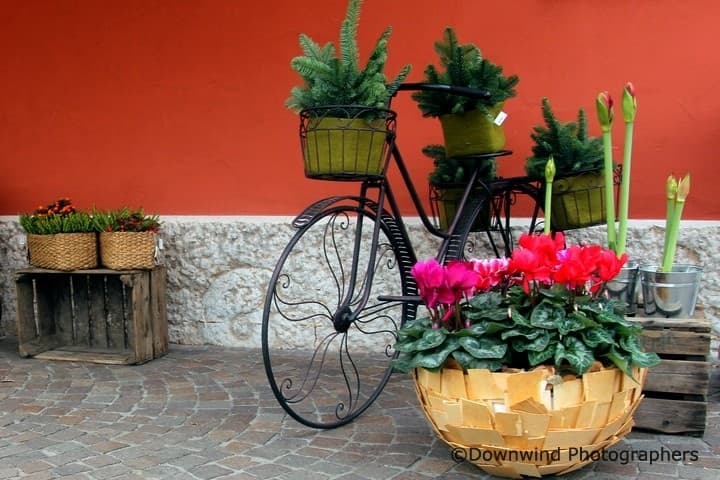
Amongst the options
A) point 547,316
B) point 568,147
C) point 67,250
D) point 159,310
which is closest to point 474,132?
point 568,147

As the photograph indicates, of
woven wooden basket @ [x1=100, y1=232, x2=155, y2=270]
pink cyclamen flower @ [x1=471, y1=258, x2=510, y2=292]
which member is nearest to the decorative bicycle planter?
pink cyclamen flower @ [x1=471, y1=258, x2=510, y2=292]

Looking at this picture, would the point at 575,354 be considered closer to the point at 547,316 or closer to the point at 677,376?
the point at 547,316

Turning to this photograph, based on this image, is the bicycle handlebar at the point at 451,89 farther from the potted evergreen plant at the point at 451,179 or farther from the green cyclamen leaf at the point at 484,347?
the green cyclamen leaf at the point at 484,347

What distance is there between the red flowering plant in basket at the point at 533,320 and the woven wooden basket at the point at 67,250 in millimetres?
2490

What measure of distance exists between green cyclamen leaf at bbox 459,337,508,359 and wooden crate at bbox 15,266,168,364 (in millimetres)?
2438

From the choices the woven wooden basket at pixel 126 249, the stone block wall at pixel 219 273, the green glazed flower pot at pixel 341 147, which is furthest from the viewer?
the stone block wall at pixel 219 273

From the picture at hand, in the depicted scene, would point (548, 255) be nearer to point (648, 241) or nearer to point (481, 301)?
point (481, 301)

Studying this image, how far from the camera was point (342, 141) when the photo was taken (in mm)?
2529

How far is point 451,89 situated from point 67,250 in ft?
8.19

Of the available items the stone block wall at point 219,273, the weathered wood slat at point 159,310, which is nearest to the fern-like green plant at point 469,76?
the stone block wall at point 219,273

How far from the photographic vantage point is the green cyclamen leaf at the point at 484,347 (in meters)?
2.12

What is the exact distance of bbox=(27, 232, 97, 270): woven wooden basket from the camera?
3.98 m

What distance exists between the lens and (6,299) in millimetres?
4934

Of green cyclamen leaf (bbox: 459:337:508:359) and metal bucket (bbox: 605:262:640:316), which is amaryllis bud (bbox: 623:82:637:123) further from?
green cyclamen leaf (bbox: 459:337:508:359)
